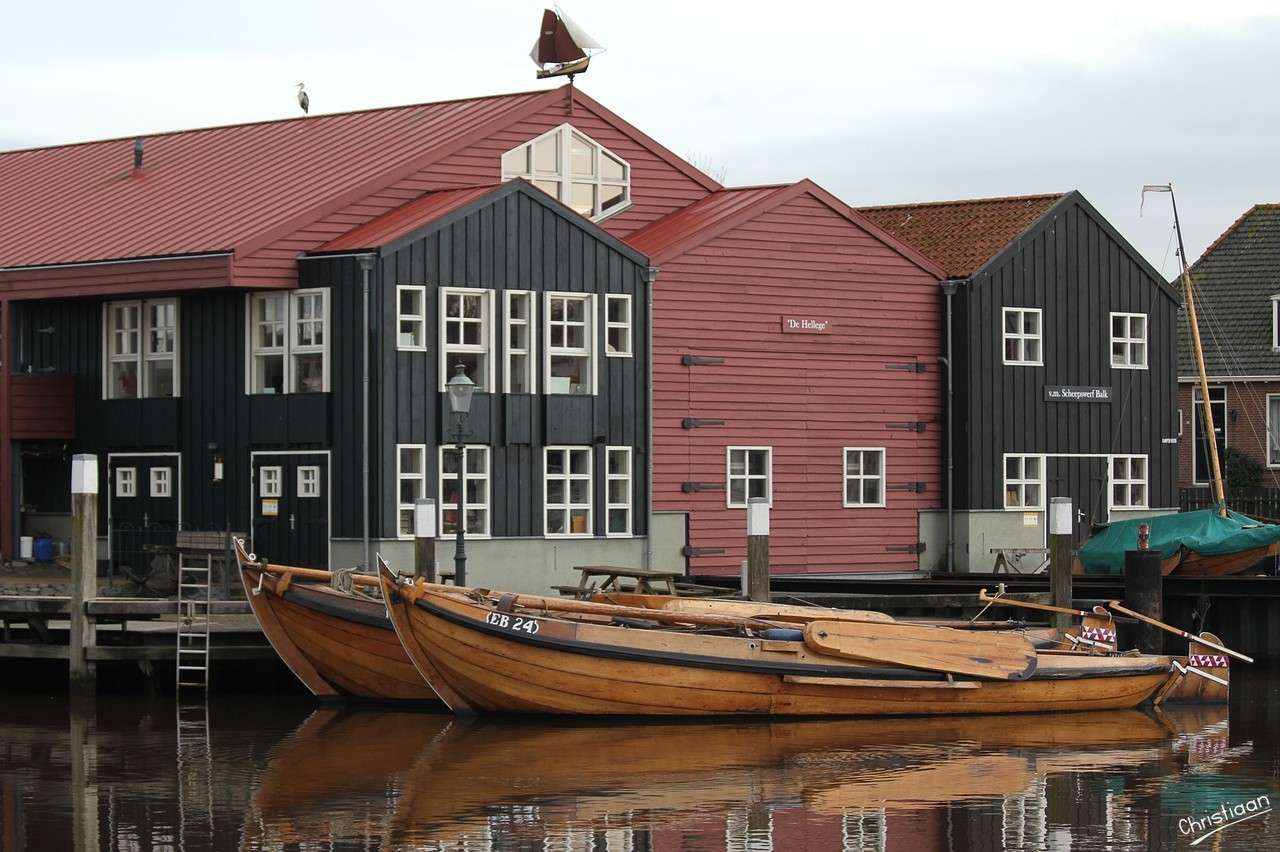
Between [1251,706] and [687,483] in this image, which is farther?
[687,483]

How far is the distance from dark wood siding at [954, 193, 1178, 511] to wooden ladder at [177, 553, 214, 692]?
1684 centimetres

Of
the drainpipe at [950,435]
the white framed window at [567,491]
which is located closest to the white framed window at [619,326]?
the white framed window at [567,491]

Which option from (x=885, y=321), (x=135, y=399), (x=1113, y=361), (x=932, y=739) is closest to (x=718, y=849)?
(x=932, y=739)

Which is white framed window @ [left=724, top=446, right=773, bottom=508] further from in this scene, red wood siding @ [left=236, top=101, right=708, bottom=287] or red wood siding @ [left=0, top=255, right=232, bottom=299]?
Answer: red wood siding @ [left=0, top=255, right=232, bottom=299]

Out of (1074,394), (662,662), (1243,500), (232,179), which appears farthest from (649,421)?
(1243,500)

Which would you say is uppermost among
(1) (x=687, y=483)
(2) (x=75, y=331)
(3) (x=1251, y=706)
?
(2) (x=75, y=331)

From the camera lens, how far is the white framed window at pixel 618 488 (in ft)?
130

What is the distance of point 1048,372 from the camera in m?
46.2

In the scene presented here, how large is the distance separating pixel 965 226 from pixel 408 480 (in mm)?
15458

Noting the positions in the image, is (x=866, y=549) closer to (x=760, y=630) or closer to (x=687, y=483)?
(x=687, y=483)

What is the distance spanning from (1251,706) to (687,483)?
36.4ft

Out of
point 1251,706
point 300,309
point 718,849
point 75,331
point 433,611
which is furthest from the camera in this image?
point 75,331

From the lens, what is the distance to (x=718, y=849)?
843 inches

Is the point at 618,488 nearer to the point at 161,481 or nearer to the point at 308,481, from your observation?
the point at 308,481
